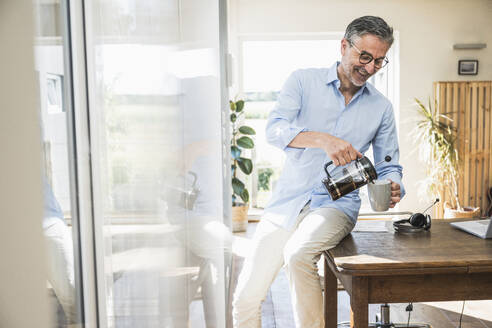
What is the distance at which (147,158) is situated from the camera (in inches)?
37.1

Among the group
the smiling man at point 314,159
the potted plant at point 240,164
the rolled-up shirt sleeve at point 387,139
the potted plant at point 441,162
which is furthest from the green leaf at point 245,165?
the rolled-up shirt sleeve at point 387,139

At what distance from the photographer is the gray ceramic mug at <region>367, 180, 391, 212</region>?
6.22 ft

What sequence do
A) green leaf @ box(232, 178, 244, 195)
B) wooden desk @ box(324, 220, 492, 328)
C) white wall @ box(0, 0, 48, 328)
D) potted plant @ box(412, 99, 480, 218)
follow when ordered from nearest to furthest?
white wall @ box(0, 0, 48, 328), wooden desk @ box(324, 220, 492, 328), green leaf @ box(232, 178, 244, 195), potted plant @ box(412, 99, 480, 218)

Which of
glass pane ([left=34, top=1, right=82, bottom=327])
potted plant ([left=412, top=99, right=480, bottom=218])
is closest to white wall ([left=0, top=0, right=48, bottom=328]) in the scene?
glass pane ([left=34, top=1, right=82, bottom=327])

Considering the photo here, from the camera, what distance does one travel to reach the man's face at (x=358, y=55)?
6.83ft

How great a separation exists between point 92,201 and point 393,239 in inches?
55.5

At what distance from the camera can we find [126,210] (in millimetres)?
829

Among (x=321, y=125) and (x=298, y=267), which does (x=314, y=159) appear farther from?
(x=298, y=267)

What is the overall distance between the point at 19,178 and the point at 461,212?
5805mm

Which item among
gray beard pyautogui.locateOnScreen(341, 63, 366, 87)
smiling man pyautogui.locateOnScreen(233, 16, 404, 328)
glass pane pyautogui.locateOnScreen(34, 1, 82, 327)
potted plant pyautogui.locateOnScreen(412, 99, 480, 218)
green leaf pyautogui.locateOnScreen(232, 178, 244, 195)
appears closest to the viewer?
glass pane pyautogui.locateOnScreen(34, 1, 82, 327)

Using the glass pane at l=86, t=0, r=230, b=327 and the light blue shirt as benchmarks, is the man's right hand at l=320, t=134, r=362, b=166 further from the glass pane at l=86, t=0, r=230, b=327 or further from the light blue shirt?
the glass pane at l=86, t=0, r=230, b=327

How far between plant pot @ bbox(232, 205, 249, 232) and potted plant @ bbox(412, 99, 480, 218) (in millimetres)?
2328

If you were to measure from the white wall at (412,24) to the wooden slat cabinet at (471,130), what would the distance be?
0.18 m

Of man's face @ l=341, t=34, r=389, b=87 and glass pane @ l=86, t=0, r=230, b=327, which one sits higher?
man's face @ l=341, t=34, r=389, b=87
